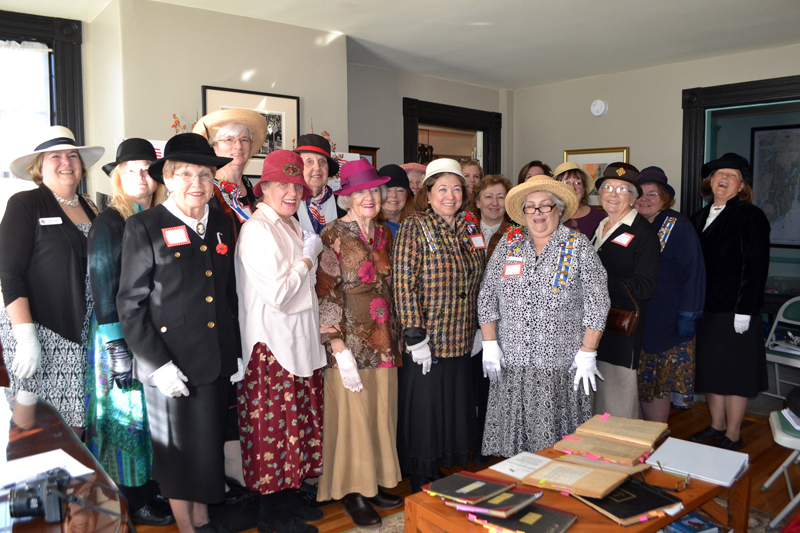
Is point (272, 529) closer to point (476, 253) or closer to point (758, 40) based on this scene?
point (476, 253)

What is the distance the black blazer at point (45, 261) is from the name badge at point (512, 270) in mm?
1883

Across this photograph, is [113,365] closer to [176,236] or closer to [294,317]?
[176,236]

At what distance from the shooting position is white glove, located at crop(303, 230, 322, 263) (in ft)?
7.93

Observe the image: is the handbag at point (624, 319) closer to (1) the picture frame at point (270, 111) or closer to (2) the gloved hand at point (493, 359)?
(2) the gloved hand at point (493, 359)

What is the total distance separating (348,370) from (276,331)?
376 millimetres

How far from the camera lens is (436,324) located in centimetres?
265

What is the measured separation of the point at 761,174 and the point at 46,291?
6956 mm

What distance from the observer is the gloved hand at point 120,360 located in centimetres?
223

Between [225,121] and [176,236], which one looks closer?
[176,236]

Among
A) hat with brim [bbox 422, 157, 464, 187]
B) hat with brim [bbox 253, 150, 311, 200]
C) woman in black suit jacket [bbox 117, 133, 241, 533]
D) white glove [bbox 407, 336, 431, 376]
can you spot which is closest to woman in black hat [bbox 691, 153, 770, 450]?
hat with brim [bbox 422, 157, 464, 187]

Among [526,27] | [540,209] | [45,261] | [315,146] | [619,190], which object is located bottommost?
[45,261]

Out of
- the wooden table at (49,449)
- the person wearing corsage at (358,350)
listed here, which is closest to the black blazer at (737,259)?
the person wearing corsage at (358,350)

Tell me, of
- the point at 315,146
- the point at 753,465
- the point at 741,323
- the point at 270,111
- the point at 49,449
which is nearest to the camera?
the point at 49,449

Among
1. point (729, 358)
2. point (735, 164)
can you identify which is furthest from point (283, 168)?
point (729, 358)
